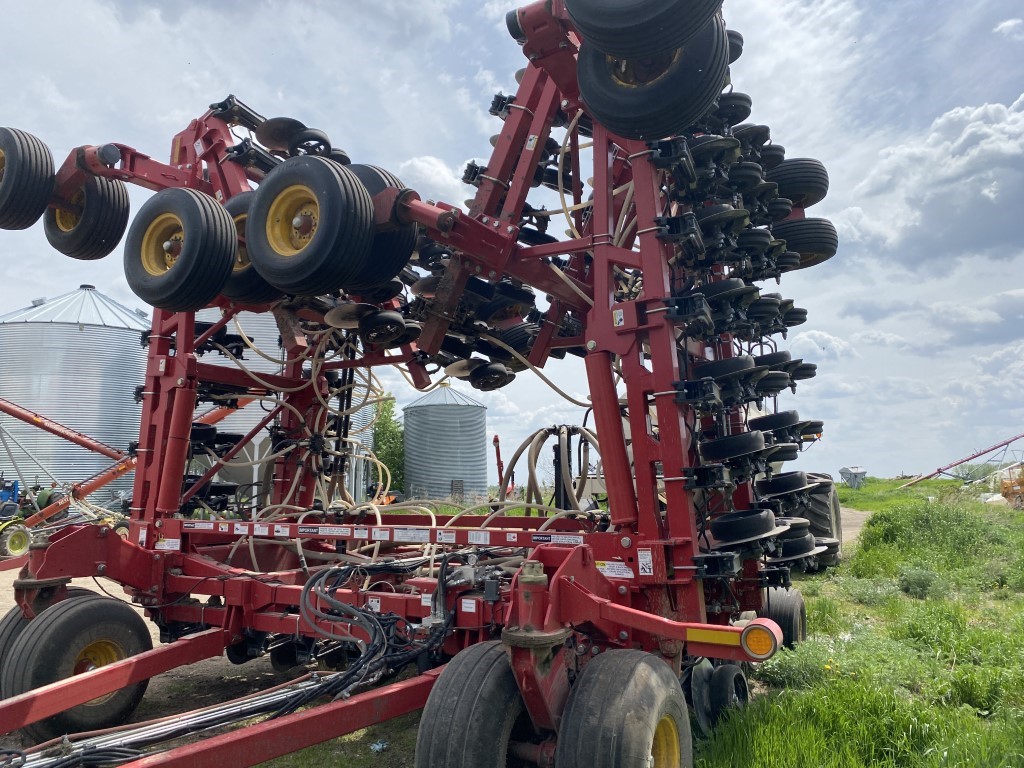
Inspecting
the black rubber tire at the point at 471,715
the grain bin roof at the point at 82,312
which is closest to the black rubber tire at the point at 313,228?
the black rubber tire at the point at 471,715

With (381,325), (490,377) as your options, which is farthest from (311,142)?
(490,377)

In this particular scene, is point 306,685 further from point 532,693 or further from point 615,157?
point 615,157

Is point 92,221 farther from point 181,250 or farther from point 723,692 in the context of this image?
point 723,692

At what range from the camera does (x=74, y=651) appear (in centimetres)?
468

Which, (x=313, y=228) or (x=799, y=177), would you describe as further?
(x=799, y=177)

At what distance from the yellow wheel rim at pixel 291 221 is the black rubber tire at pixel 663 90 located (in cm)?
192

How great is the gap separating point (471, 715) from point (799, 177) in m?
5.09

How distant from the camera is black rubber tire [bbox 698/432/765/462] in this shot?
13.7 ft

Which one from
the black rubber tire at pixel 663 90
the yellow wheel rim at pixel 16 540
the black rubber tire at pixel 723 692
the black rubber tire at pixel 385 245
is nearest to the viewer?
the black rubber tire at pixel 663 90

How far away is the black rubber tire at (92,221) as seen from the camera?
246 inches

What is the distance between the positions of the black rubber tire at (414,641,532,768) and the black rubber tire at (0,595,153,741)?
2846 millimetres

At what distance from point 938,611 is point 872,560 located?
166 inches

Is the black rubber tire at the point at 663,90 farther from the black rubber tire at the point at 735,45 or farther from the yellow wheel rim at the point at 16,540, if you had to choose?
the yellow wheel rim at the point at 16,540

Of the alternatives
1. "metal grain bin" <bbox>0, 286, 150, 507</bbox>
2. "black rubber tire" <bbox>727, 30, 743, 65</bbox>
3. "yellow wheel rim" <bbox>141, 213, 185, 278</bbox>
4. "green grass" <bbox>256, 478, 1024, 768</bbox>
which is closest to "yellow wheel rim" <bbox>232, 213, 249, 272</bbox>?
"yellow wheel rim" <bbox>141, 213, 185, 278</bbox>
